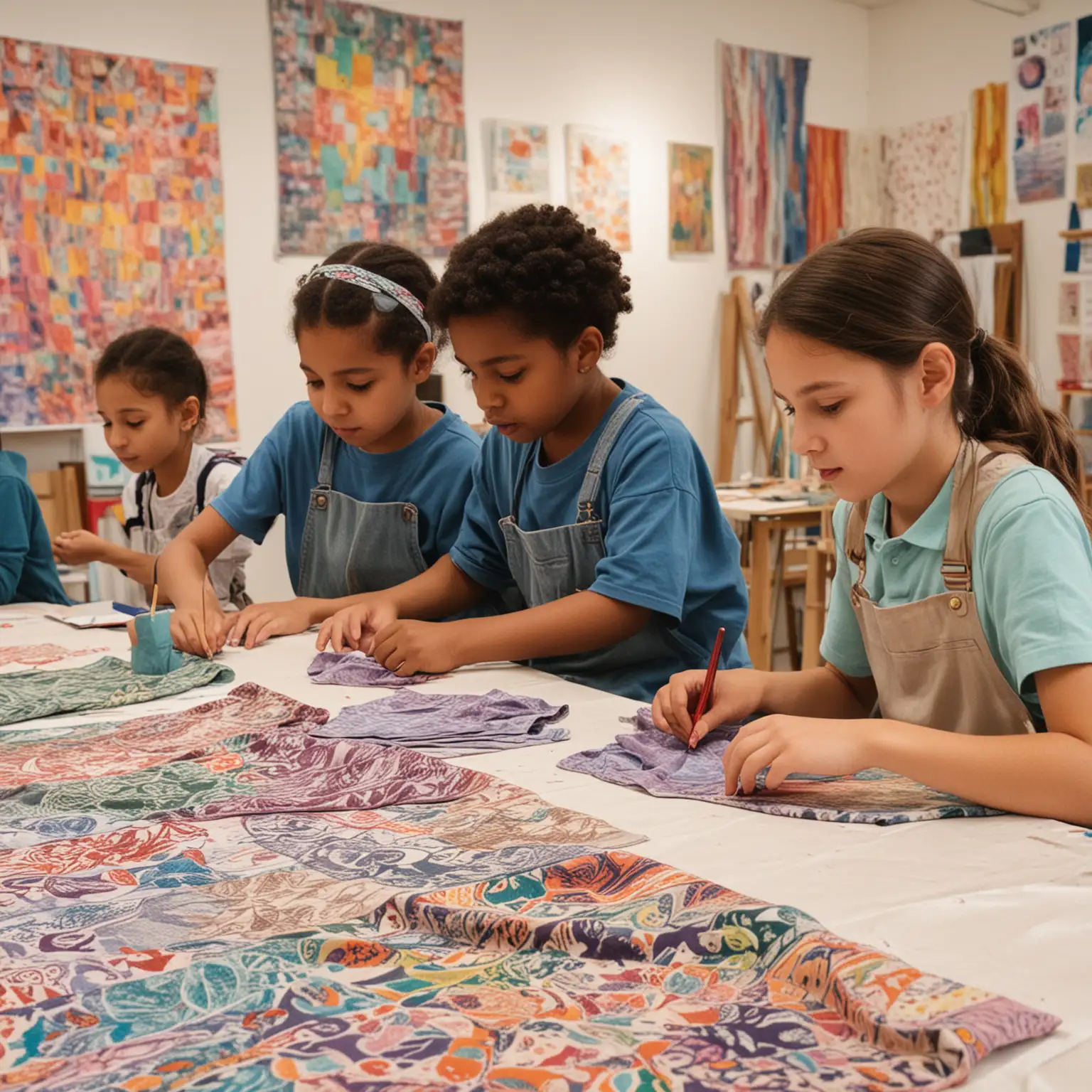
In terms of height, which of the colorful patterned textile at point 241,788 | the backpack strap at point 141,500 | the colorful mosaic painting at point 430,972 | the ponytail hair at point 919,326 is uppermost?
the ponytail hair at point 919,326

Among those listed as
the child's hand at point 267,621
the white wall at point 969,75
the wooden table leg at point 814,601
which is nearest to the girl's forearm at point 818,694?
the child's hand at point 267,621

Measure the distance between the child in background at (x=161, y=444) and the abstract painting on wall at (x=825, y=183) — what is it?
459 cm

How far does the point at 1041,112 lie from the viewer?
6078mm

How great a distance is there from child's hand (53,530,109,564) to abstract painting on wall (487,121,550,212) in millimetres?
3260

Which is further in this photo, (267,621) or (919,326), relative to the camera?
(267,621)

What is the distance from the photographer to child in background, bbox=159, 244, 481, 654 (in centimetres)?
215

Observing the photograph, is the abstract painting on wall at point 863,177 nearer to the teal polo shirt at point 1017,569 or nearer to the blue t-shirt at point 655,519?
the blue t-shirt at point 655,519

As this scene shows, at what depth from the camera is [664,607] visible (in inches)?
69.5

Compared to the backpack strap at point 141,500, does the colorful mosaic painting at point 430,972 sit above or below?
below

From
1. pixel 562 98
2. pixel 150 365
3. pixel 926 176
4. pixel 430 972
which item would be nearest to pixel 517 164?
pixel 562 98

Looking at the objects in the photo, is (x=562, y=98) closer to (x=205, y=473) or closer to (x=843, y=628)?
(x=205, y=473)

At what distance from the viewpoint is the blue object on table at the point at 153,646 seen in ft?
5.96

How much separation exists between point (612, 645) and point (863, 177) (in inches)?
230

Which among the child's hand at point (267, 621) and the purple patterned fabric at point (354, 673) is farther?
the child's hand at point (267, 621)
